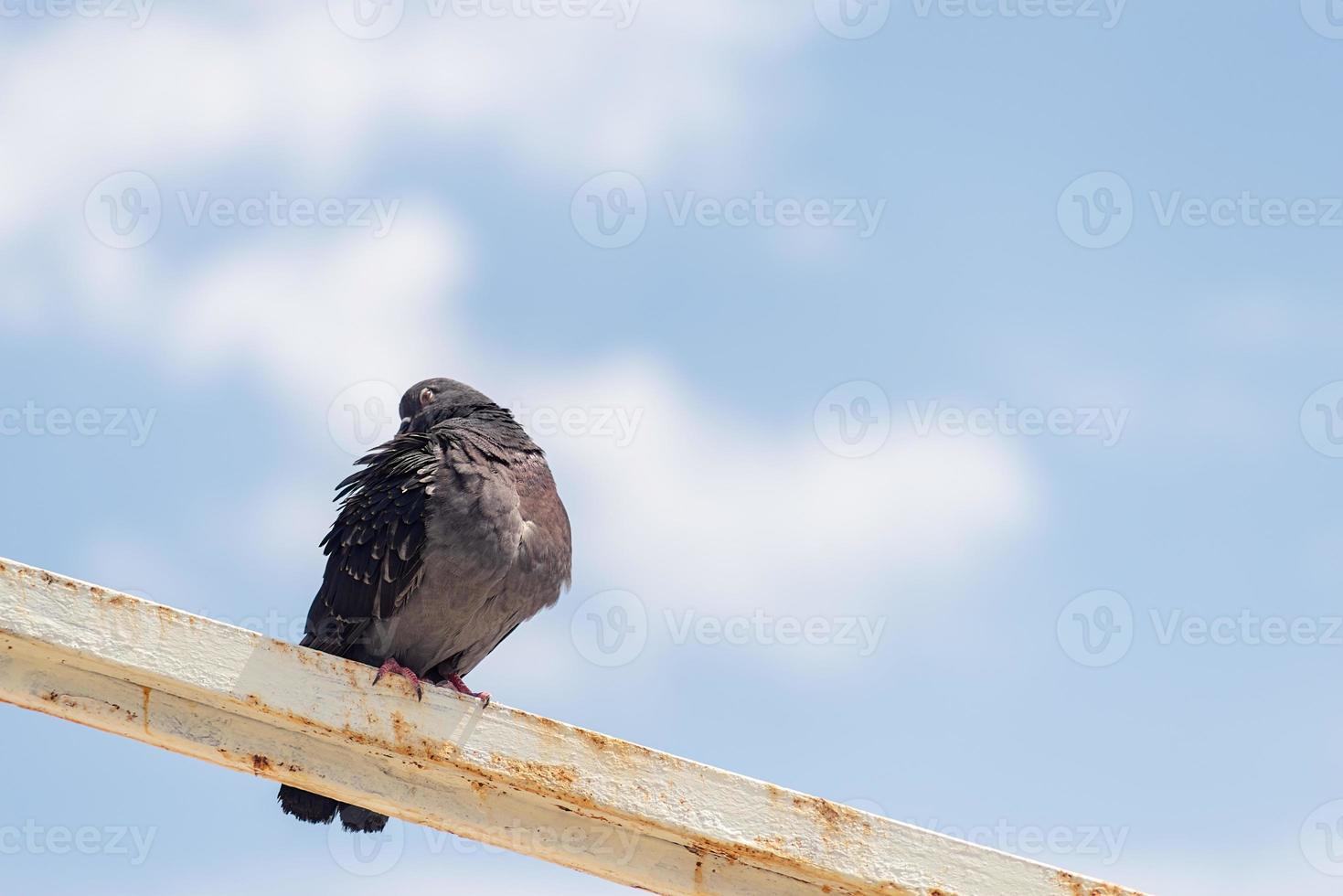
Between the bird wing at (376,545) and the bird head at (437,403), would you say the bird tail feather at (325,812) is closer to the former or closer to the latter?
the bird wing at (376,545)

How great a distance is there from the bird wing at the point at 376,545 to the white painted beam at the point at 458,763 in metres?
1.94

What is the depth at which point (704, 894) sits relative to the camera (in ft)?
13.7

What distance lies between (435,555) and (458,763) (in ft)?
6.60

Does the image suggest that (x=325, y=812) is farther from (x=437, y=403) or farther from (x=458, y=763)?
(x=437, y=403)

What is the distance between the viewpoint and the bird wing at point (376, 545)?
6.09m

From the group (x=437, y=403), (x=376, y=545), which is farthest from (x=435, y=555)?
(x=437, y=403)

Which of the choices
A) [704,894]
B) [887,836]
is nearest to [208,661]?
[704,894]

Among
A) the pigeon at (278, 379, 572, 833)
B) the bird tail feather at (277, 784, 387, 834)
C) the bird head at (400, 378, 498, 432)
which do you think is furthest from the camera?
the bird head at (400, 378, 498, 432)

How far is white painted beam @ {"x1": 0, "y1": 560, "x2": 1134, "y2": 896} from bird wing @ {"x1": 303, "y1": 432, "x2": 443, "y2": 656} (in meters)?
1.94

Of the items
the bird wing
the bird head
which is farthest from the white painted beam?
the bird head

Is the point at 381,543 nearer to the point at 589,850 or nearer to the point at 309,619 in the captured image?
the point at 309,619

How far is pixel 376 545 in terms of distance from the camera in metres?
6.18

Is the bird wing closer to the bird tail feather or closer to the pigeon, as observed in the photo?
the pigeon

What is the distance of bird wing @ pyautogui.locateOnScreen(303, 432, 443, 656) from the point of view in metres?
6.09
